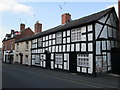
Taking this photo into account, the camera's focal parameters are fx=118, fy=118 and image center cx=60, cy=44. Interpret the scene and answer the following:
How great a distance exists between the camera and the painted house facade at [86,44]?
11773 mm

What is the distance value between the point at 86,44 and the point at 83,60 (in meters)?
1.70

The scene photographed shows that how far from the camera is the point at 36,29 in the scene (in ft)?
93.7

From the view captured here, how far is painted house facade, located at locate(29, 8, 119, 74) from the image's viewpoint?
38.6 ft

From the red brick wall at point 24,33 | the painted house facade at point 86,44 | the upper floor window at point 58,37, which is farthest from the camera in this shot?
the red brick wall at point 24,33

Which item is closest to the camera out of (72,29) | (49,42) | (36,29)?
(72,29)

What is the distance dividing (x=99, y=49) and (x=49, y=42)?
7973mm

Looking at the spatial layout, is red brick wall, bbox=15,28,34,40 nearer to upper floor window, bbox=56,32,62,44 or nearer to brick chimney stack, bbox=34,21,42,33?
brick chimney stack, bbox=34,21,42,33

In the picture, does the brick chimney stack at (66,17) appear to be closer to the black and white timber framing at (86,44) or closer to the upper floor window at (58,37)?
the black and white timber framing at (86,44)

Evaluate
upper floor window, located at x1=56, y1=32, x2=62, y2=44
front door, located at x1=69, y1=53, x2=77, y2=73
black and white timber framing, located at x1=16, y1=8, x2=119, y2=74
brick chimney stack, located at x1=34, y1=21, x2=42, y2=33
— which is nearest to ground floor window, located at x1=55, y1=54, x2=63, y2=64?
black and white timber framing, located at x1=16, y1=8, x2=119, y2=74

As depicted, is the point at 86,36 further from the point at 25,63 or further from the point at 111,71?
the point at 25,63

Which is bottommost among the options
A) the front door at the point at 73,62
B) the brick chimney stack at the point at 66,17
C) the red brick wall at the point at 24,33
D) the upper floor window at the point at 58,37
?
the front door at the point at 73,62

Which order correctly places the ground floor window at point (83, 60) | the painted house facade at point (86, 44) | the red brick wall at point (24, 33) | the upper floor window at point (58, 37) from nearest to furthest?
1. the painted house facade at point (86, 44)
2. the ground floor window at point (83, 60)
3. the upper floor window at point (58, 37)
4. the red brick wall at point (24, 33)

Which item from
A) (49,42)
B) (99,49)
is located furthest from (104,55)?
(49,42)

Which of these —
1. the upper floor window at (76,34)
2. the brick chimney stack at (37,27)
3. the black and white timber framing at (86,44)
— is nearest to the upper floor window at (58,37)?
the black and white timber framing at (86,44)
